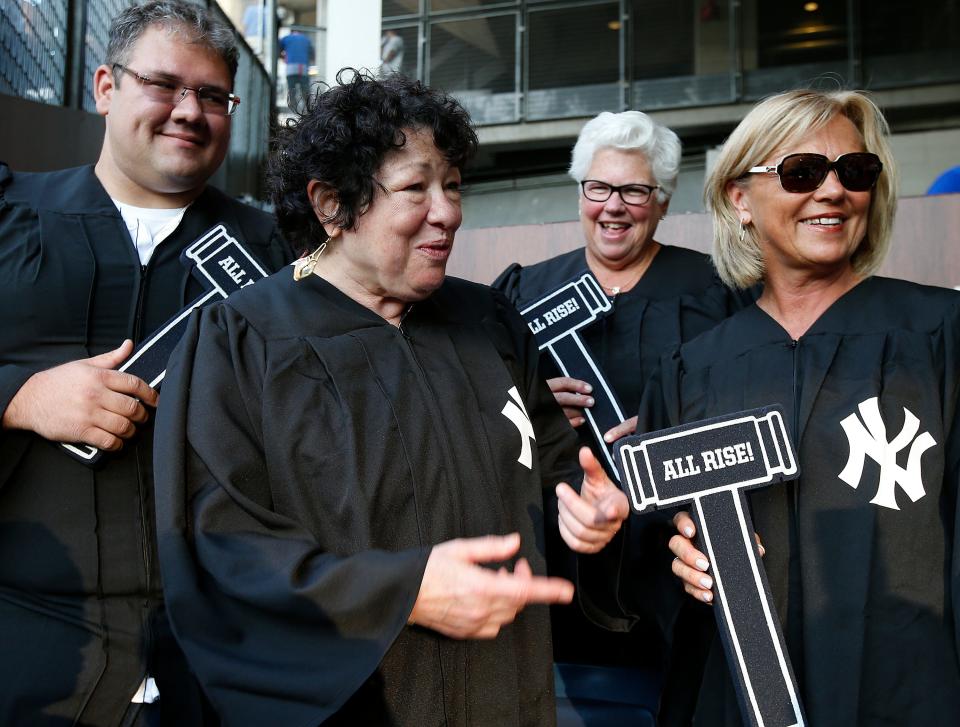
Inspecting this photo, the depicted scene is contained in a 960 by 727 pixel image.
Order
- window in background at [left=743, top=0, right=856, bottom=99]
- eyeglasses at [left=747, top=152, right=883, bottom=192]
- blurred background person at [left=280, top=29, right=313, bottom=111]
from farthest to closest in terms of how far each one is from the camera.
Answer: window in background at [left=743, top=0, right=856, bottom=99] → blurred background person at [left=280, top=29, right=313, bottom=111] → eyeglasses at [left=747, top=152, right=883, bottom=192]

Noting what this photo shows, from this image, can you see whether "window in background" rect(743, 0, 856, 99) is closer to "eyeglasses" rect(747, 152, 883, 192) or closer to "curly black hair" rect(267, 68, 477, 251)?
"eyeglasses" rect(747, 152, 883, 192)

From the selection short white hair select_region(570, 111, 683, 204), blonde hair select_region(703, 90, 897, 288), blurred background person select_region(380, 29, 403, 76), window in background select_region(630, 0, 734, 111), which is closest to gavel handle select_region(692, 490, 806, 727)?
blonde hair select_region(703, 90, 897, 288)

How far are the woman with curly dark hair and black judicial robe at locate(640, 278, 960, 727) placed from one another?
422 millimetres

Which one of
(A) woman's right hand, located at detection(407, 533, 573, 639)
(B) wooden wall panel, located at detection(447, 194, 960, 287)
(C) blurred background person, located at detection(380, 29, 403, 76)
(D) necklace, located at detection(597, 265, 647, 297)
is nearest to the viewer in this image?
(A) woman's right hand, located at detection(407, 533, 573, 639)

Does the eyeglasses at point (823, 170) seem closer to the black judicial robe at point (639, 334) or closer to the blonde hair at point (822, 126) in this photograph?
the blonde hair at point (822, 126)

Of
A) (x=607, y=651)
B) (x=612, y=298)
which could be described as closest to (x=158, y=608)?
(x=607, y=651)

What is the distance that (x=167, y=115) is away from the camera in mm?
2303

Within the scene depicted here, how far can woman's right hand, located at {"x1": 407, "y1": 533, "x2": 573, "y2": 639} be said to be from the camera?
149cm

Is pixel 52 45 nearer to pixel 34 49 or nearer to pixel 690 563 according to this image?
pixel 34 49

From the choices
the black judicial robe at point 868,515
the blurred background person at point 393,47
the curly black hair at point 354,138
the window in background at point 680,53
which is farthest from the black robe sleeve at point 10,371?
the window in background at point 680,53

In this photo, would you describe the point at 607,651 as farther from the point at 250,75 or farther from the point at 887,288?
the point at 250,75

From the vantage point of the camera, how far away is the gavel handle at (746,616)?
1595mm

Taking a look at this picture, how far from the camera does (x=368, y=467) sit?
5.51 feet

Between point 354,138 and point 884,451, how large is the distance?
1141mm
